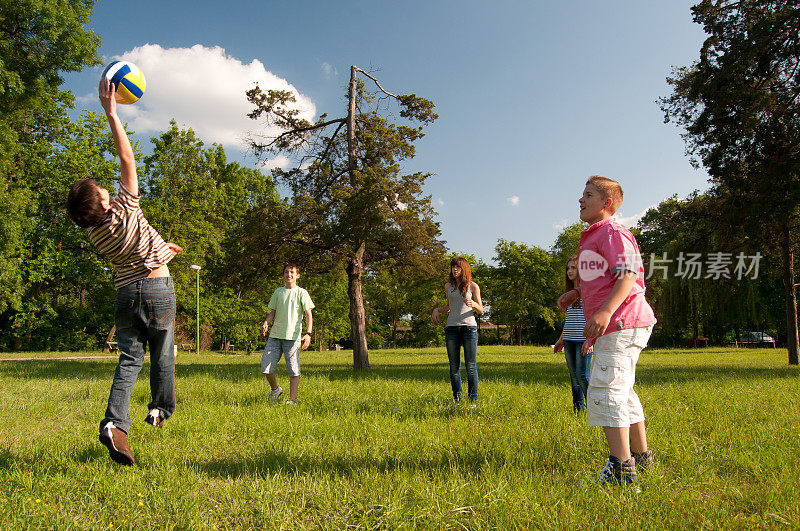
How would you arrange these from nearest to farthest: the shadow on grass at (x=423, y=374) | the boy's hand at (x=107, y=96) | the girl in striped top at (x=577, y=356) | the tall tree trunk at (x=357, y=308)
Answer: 1. the boy's hand at (x=107, y=96)
2. the girl in striped top at (x=577, y=356)
3. the shadow on grass at (x=423, y=374)
4. the tall tree trunk at (x=357, y=308)

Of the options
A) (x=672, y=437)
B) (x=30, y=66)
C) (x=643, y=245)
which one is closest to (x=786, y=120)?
(x=672, y=437)

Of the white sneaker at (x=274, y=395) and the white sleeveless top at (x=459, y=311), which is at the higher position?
the white sleeveless top at (x=459, y=311)

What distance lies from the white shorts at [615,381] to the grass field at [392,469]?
43cm

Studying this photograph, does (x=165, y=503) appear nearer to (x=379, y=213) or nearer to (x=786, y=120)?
(x=379, y=213)

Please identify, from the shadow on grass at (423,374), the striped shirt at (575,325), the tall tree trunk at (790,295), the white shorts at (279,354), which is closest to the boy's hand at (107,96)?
the white shorts at (279,354)

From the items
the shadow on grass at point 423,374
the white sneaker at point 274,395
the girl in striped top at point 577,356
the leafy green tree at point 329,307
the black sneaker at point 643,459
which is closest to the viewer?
the black sneaker at point 643,459

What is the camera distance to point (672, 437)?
4.39 meters

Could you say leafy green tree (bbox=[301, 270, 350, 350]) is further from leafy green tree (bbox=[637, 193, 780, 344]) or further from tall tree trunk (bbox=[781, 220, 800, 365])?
tall tree trunk (bbox=[781, 220, 800, 365])

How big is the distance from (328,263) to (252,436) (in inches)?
412

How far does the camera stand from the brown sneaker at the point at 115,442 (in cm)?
344

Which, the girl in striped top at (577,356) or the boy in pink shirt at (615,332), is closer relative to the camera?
the boy in pink shirt at (615,332)

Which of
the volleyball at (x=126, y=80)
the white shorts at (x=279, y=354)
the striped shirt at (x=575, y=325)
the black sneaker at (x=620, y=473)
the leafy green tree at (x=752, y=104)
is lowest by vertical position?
the black sneaker at (x=620, y=473)

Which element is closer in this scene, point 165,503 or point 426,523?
point 426,523

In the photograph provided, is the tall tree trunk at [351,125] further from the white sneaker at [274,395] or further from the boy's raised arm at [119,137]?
the boy's raised arm at [119,137]
